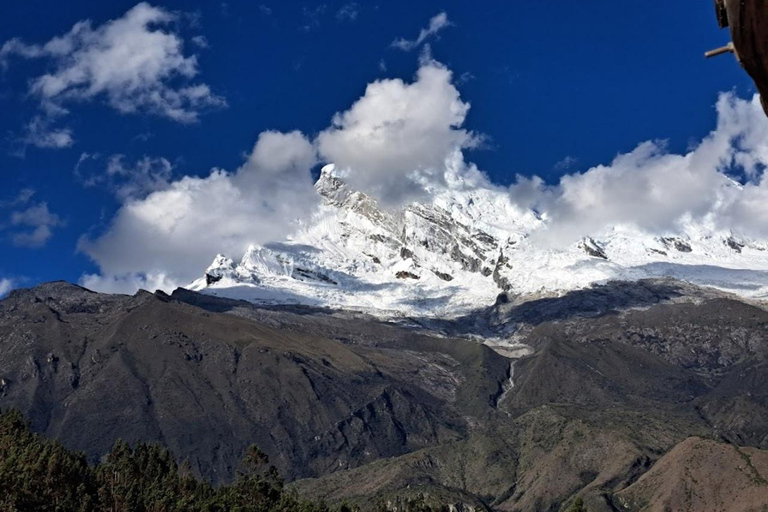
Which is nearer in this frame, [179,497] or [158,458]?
[179,497]

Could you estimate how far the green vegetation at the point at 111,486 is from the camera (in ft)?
404

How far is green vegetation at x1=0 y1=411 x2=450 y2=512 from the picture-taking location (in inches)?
4842

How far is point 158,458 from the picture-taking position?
18688cm

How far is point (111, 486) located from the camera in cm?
15638

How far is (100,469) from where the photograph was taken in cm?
16838

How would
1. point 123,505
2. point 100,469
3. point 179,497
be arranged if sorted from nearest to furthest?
1. point 123,505
2. point 179,497
3. point 100,469

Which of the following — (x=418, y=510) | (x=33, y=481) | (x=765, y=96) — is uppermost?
(x=765, y=96)

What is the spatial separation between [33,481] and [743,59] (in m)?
130

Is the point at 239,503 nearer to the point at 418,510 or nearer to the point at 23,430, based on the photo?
the point at 418,510

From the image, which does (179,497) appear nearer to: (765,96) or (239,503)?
(239,503)

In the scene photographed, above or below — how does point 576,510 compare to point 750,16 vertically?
below

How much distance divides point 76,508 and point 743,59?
5133 inches

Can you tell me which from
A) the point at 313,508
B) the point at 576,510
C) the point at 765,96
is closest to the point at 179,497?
the point at 313,508

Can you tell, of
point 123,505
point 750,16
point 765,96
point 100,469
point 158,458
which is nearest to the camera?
point 750,16
